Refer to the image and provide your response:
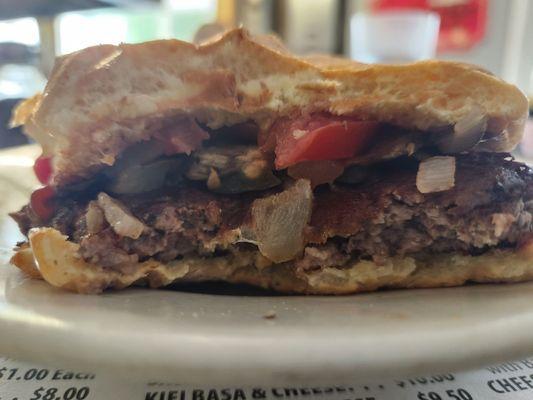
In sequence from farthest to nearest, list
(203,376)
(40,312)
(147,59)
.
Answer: (147,59)
(40,312)
(203,376)

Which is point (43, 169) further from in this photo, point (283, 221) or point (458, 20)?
point (458, 20)

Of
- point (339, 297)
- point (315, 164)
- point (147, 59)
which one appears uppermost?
point (147, 59)

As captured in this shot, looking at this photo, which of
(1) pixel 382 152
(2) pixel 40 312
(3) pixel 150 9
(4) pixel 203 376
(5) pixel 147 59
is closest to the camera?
(4) pixel 203 376

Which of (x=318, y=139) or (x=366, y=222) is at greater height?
(x=318, y=139)

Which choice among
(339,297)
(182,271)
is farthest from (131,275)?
(339,297)

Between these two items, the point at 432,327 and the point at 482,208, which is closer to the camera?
the point at 432,327

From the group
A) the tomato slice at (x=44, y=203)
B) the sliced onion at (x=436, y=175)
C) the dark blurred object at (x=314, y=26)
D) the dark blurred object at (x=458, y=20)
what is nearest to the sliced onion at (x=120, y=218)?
the tomato slice at (x=44, y=203)

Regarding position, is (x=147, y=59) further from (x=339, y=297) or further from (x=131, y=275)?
(x=339, y=297)

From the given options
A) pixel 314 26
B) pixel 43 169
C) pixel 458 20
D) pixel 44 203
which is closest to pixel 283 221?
pixel 44 203
